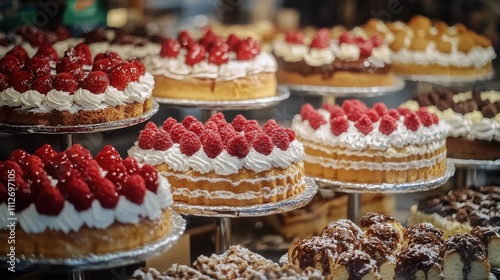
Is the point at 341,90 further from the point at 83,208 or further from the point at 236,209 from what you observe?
the point at 83,208

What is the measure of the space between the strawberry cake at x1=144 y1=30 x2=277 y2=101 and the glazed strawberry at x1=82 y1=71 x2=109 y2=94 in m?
0.98

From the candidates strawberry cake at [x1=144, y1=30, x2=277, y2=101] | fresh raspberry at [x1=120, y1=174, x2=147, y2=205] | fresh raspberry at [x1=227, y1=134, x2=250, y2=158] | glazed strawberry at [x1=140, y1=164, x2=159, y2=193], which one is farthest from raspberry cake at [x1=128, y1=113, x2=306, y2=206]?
strawberry cake at [x1=144, y1=30, x2=277, y2=101]

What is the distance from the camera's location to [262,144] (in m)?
3.82

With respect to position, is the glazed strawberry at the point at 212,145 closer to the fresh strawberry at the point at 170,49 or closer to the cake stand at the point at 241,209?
the cake stand at the point at 241,209

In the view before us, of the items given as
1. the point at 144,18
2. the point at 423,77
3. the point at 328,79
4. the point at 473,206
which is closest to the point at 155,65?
the point at 328,79

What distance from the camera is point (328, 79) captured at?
5840mm

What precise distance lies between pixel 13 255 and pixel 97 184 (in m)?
0.42

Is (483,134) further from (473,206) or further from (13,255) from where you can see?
(13,255)

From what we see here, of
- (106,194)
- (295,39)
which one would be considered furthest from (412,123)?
(106,194)

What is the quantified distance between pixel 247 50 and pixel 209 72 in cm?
33

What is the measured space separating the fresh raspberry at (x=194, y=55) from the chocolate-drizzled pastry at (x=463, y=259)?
1990mm

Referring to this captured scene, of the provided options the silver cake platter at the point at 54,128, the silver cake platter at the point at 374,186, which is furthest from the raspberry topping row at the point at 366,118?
the silver cake platter at the point at 54,128

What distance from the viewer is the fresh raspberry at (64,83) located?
3941 millimetres

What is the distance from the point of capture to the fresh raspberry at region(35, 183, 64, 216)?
2996 mm
